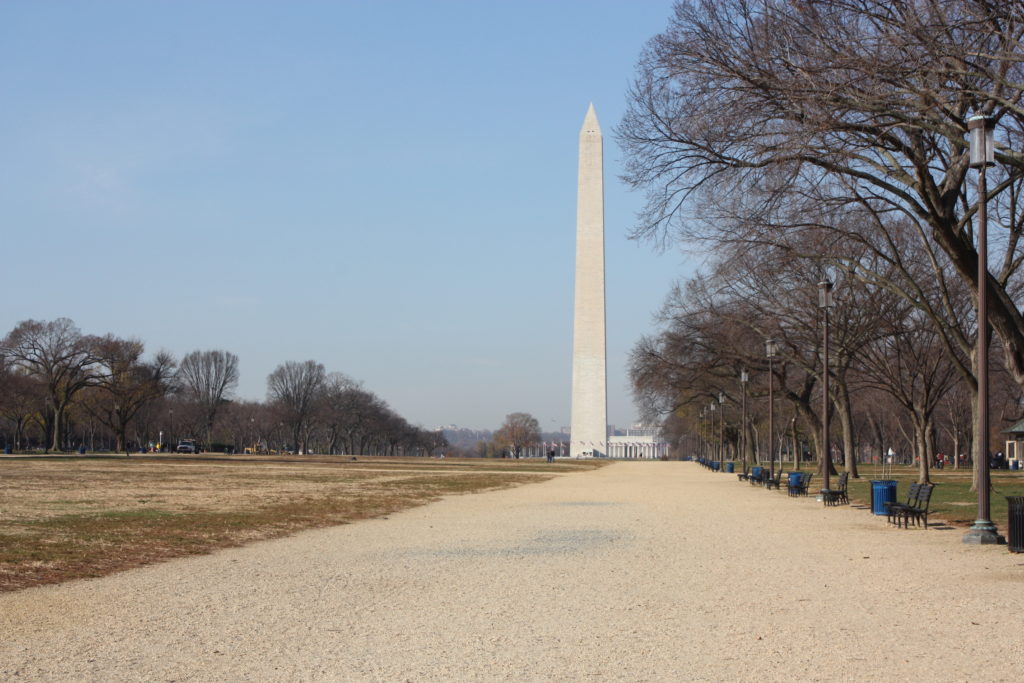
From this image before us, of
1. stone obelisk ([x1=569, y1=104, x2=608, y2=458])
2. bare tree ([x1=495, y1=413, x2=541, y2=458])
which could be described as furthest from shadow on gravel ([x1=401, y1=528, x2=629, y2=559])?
bare tree ([x1=495, y1=413, x2=541, y2=458])

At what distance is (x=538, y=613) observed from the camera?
9914mm

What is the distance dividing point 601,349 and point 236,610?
71.0 metres

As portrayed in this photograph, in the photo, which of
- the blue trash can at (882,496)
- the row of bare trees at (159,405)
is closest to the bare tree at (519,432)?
the row of bare trees at (159,405)

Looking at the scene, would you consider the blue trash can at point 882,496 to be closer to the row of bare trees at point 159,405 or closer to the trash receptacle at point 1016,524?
the trash receptacle at point 1016,524

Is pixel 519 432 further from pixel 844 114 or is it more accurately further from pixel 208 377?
pixel 844 114

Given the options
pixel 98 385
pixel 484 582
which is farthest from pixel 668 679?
pixel 98 385

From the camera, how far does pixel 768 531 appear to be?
19.6 metres

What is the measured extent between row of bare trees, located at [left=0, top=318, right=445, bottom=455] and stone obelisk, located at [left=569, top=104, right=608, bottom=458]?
37770mm

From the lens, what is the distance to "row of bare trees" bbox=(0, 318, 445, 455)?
8762 cm

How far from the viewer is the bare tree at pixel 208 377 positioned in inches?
4847

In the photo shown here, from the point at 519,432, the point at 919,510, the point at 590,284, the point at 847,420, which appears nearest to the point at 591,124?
the point at 590,284

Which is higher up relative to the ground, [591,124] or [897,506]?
[591,124]

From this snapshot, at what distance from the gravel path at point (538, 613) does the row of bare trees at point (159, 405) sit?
73504 mm

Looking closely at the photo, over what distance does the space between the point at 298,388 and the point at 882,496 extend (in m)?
108
